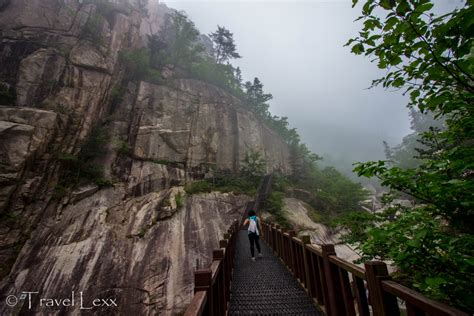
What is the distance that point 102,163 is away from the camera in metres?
15.6

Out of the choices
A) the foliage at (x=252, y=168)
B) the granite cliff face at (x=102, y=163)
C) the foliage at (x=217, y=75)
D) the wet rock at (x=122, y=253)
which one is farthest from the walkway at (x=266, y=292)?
the foliage at (x=217, y=75)

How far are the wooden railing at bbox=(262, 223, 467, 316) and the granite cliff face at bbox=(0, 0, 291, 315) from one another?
788cm

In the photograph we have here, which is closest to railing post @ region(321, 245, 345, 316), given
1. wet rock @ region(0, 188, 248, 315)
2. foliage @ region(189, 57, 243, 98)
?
wet rock @ region(0, 188, 248, 315)

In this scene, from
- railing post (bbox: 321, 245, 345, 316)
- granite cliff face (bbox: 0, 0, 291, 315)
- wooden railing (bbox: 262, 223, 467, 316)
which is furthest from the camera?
granite cliff face (bbox: 0, 0, 291, 315)

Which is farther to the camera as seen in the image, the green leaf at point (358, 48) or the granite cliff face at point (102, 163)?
the granite cliff face at point (102, 163)

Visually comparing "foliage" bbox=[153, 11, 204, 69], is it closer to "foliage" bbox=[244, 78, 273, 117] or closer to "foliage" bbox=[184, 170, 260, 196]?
"foliage" bbox=[244, 78, 273, 117]

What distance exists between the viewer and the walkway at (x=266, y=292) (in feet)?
11.3

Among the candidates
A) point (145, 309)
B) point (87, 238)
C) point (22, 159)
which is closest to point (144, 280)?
point (145, 309)

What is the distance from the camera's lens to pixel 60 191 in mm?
12844

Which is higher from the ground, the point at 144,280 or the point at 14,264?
the point at 14,264

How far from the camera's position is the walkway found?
11.3ft

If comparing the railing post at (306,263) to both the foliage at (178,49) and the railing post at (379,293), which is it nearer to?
the railing post at (379,293)

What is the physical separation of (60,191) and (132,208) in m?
4.74

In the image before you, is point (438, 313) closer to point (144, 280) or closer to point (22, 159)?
point (144, 280)
